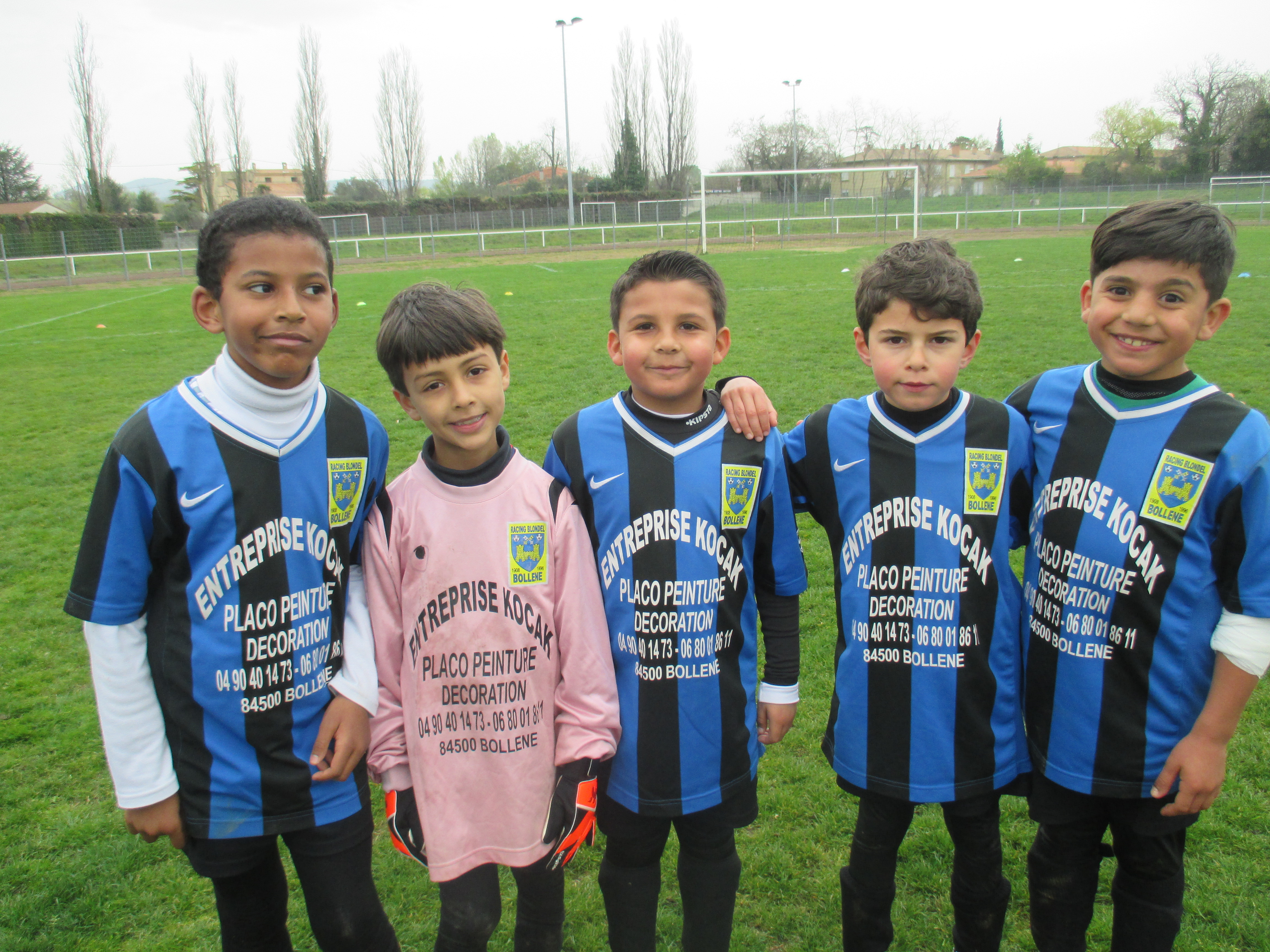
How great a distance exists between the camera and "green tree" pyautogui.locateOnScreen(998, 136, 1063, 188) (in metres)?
38.3

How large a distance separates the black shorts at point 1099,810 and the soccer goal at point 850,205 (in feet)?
96.3

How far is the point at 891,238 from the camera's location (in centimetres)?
2816

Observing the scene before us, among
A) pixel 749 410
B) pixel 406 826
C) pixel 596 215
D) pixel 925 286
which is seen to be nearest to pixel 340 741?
pixel 406 826

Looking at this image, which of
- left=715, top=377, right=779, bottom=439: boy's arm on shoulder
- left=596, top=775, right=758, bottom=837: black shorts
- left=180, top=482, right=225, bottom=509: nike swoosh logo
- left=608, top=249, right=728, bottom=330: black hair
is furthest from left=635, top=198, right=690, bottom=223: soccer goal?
left=180, top=482, right=225, bottom=509: nike swoosh logo

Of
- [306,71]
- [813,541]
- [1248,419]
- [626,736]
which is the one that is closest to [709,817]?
[626,736]

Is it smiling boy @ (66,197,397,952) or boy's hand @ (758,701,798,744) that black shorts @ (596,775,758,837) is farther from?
smiling boy @ (66,197,397,952)

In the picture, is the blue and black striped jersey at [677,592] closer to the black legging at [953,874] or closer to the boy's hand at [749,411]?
the boy's hand at [749,411]

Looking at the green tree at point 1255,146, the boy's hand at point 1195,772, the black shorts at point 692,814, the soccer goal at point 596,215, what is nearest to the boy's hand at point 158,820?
the black shorts at point 692,814

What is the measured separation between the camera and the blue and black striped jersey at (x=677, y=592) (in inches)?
73.7

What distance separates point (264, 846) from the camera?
178 cm

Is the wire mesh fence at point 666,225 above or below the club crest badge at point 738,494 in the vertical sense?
above

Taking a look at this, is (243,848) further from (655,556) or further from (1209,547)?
(1209,547)

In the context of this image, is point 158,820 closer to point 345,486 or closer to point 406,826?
point 406,826

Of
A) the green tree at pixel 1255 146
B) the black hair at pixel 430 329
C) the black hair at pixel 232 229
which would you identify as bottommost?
the black hair at pixel 430 329
